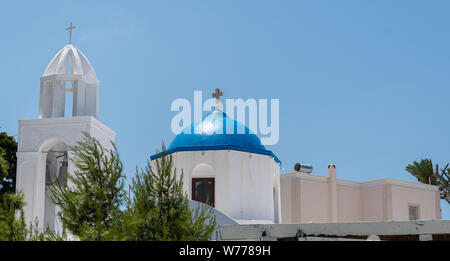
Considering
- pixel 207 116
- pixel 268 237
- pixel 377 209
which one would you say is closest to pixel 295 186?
pixel 377 209

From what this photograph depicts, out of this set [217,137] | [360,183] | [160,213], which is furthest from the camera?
[360,183]

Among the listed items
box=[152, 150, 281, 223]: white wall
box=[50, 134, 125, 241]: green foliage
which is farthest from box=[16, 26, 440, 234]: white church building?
box=[50, 134, 125, 241]: green foliage

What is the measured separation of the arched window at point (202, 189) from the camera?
20.3m

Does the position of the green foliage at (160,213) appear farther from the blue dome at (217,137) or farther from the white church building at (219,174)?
the blue dome at (217,137)

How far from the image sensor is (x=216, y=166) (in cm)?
2039

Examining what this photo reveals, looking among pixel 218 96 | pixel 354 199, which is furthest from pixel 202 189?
pixel 354 199

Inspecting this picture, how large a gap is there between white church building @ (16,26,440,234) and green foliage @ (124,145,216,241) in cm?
377

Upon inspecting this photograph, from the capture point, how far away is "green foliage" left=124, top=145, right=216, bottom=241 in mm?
12977

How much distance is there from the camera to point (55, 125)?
23609 mm

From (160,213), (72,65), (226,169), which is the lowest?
(160,213)

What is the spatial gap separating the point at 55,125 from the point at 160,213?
37.6 feet

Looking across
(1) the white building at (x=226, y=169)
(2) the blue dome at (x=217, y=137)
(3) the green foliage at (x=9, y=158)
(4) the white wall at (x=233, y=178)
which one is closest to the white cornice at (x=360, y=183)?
(2) the blue dome at (x=217, y=137)

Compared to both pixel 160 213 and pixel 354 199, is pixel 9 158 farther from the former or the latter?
pixel 160 213

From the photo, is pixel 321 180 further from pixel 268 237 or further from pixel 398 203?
pixel 268 237
